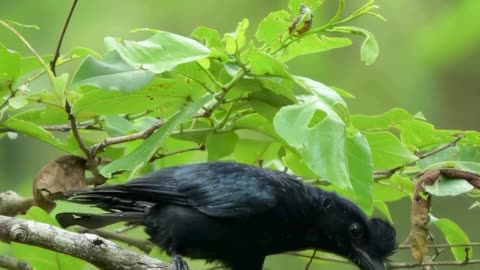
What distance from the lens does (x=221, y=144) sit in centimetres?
377

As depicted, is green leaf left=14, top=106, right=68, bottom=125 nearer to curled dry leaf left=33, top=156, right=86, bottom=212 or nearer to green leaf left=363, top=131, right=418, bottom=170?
curled dry leaf left=33, top=156, right=86, bottom=212

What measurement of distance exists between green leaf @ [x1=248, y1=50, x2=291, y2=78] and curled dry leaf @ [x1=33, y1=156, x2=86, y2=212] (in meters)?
0.94

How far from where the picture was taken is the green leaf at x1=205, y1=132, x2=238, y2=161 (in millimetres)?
3728

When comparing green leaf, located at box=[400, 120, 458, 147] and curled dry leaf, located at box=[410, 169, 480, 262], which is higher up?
green leaf, located at box=[400, 120, 458, 147]

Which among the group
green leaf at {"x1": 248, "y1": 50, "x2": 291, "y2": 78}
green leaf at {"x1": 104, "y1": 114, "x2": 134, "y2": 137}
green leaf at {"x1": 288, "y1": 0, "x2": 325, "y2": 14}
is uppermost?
green leaf at {"x1": 288, "y1": 0, "x2": 325, "y2": 14}

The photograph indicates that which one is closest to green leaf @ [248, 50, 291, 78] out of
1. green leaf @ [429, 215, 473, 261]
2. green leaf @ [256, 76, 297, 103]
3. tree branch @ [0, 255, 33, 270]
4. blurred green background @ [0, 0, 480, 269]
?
green leaf @ [256, 76, 297, 103]

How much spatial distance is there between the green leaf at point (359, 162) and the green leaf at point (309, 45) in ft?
1.74

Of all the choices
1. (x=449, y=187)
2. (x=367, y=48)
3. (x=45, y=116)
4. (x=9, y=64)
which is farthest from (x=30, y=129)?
(x=449, y=187)

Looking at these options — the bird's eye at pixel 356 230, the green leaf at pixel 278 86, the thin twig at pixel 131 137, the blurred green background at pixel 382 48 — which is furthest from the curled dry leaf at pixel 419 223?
the blurred green background at pixel 382 48

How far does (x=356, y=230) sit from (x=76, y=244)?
3.90ft

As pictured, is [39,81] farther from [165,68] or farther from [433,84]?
[433,84]

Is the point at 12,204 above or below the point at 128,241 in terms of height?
above

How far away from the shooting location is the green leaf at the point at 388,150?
341cm

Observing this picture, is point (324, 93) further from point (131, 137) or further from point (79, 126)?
point (79, 126)
